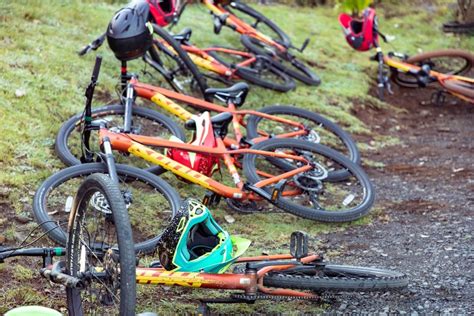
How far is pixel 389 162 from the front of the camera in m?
7.91

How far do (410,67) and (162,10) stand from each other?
3.32 m

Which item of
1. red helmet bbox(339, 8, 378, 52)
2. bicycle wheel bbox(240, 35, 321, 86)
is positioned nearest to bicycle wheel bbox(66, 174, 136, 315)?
bicycle wheel bbox(240, 35, 321, 86)

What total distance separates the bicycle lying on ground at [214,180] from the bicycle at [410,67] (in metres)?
3.29

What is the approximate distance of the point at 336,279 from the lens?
4.45 metres

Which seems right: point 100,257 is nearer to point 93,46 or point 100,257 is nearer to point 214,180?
point 214,180

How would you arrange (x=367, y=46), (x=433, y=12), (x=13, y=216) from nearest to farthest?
(x=13, y=216) < (x=367, y=46) < (x=433, y=12)

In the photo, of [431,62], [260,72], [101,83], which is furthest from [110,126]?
[431,62]

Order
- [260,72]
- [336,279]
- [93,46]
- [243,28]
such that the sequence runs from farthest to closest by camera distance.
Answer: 1. [243,28]
2. [260,72]
3. [93,46]
4. [336,279]

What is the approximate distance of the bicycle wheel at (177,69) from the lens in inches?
310

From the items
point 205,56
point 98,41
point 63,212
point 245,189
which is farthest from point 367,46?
point 63,212

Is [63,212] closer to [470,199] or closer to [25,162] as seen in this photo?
[25,162]

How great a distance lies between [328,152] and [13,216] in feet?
8.16

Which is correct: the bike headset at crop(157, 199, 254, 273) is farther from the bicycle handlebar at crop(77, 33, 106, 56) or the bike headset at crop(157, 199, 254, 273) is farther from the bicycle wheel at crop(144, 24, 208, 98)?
the bicycle handlebar at crop(77, 33, 106, 56)

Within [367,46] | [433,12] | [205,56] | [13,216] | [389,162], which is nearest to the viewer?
[13,216]
